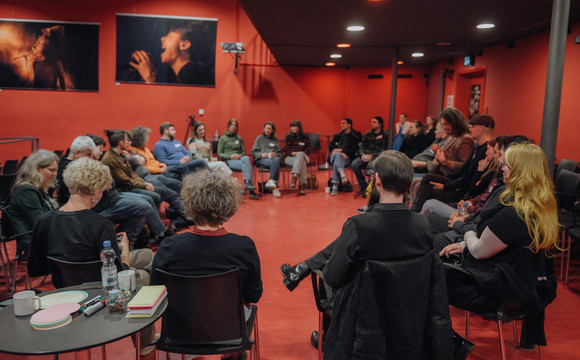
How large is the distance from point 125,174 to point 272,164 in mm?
2997

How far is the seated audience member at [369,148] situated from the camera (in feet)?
23.4

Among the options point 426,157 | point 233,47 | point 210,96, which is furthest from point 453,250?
point 210,96

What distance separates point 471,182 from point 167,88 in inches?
298

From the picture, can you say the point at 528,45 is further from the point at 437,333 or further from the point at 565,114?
the point at 437,333

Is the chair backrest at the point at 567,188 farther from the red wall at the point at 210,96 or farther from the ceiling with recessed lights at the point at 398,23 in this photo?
the red wall at the point at 210,96

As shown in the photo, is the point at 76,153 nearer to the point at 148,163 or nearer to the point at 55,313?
the point at 148,163

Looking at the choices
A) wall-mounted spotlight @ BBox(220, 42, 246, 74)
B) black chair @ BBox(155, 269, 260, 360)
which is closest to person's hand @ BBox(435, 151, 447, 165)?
black chair @ BBox(155, 269, 260, 360)

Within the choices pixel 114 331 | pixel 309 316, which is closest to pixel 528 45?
pixel 309 316

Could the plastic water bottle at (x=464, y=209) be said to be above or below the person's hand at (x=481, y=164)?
below

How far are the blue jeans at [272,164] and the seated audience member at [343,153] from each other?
3.29ft

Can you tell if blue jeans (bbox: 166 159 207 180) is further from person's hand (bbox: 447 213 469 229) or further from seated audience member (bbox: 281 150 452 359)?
seated audience member (bbox: 281 150 452 359)

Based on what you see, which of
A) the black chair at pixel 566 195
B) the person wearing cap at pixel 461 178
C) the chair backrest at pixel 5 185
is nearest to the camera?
the black chair at pixel 566 195

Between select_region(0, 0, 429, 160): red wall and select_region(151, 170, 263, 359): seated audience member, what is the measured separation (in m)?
8.21

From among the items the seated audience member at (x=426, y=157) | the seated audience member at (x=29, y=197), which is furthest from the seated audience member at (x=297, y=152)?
the seated audience member at (x=29, y=197)
